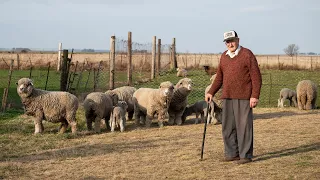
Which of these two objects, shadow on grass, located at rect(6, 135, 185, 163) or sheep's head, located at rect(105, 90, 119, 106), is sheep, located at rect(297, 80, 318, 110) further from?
shadow on grass, located at rect(6, 135, 185, 163)

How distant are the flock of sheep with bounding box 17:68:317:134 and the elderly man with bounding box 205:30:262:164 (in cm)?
343

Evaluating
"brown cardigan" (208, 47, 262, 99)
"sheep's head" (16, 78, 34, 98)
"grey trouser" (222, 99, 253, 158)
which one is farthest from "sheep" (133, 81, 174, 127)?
"brown cardigan" (208, 47, 262, 99)

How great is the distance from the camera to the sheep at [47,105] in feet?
43.4

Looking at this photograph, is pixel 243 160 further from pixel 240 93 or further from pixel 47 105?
pixel 47 105

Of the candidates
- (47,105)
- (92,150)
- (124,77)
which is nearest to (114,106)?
(47,105)

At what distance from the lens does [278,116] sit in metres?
16.5

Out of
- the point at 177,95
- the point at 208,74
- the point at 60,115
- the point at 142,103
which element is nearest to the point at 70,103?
the point at 60,115

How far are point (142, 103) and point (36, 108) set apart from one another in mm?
3085

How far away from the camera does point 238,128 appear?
371 inches

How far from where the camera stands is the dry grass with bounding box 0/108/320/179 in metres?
8.57

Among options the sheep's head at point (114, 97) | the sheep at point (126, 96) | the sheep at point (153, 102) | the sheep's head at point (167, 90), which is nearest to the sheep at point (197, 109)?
the sheep at point (153, 102)

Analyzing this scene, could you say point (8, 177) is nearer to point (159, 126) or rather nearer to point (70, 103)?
point (70, 103)

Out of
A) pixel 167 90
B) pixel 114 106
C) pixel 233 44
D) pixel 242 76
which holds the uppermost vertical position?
pixel 233 44

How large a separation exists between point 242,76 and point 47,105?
19.3 ft
